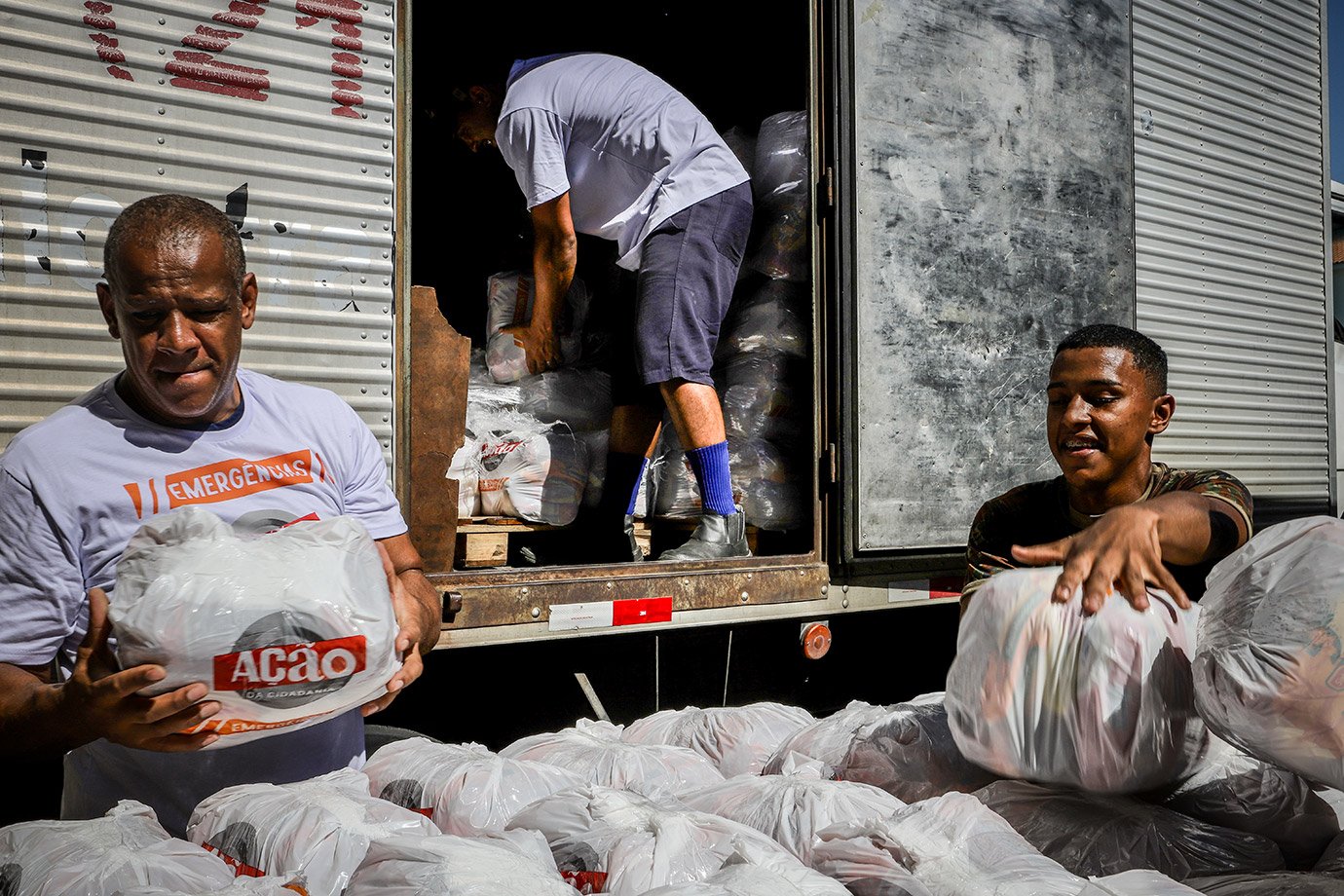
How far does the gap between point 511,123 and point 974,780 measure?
3.08 metres

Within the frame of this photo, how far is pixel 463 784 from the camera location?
172 cm

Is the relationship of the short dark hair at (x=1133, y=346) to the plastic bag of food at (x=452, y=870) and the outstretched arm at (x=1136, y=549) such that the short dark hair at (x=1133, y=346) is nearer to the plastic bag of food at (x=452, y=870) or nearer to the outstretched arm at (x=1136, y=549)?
the outstretched arm at (x=1136, y=549)

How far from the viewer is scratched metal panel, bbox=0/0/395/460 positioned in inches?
90.4

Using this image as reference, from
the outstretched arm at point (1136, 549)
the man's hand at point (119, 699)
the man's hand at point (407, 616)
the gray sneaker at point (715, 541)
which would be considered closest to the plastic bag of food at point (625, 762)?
the man's hand at point (407, 616)

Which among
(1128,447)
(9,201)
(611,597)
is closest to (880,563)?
(611,597)

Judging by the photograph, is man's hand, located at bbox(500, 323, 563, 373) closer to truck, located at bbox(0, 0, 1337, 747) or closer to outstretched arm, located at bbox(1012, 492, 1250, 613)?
truck, located at bbox(0, 0, 1337, 747)

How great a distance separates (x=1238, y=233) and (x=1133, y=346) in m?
2.94

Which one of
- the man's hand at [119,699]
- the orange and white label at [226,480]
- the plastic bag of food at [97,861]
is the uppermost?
the orange and white label at [226,480]

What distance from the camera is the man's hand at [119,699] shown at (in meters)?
1.49

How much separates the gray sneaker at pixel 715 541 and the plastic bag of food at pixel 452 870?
2348 mm

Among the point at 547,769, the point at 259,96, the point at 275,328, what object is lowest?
the point at 547,769

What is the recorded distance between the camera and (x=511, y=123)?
389 centimetres

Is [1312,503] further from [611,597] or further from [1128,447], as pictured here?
[611,597]

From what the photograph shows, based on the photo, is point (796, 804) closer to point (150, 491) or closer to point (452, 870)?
point (452, 870)
